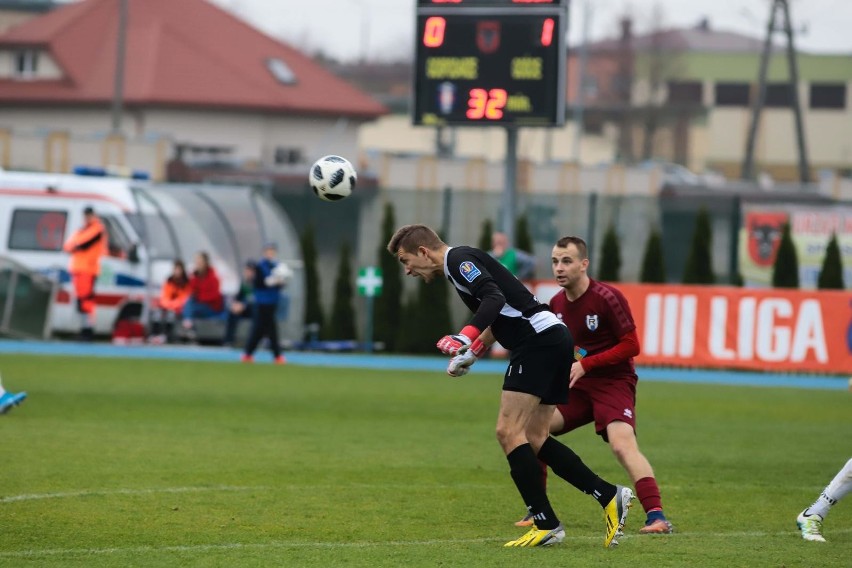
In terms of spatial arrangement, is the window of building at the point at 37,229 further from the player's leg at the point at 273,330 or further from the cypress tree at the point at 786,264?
the cypress tree at the point at 786,264

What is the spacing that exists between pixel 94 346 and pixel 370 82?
7594 cm

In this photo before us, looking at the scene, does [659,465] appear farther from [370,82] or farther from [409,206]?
[370,82]

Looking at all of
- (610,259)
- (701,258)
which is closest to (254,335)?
(610,259)

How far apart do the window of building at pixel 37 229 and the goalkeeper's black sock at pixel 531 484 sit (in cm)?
1837

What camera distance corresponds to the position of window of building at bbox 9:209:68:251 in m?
25.8

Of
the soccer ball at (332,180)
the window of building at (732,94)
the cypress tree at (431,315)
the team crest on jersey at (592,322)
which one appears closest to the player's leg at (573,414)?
the team crest on jersey at (592,322)

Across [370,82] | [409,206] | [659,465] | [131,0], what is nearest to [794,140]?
[370,82]

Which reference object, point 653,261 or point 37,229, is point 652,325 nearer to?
point 653,261

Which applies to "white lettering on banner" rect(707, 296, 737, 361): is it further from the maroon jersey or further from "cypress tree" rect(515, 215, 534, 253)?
the maroon jersey

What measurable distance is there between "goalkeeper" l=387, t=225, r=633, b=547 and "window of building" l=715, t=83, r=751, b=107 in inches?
3566

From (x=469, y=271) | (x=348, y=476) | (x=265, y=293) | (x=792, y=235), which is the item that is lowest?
(x=348, y=476)

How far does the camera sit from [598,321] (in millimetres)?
9680

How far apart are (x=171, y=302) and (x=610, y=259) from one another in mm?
8015

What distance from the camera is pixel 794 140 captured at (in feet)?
305
